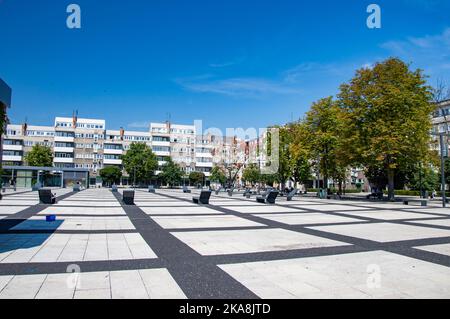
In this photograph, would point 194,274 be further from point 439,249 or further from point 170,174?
point 170,174

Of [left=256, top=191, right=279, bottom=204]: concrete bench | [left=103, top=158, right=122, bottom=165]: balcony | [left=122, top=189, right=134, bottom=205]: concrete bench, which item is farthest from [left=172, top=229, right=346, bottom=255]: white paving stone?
[left=103, top=158, right=122, bottom=165]: balcony

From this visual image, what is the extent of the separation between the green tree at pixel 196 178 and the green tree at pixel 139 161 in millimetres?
14662

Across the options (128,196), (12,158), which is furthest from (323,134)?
(12,158)

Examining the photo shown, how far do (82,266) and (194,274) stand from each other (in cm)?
231

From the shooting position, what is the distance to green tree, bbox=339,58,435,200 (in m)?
31.5

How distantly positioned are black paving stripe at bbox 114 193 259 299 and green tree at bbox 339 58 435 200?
91.8ft

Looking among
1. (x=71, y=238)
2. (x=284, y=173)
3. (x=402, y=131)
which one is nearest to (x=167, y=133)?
(x=284, y=173)

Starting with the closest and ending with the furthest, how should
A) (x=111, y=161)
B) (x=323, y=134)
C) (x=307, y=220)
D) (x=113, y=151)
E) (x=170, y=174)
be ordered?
(x=307, y=220) → (x=323, y=134) → (x=170, y=174) → (x=111, y=161) → (x=113, y=151)

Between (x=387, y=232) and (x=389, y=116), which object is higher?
(x=389, y=116)

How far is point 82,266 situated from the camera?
654 centimetres

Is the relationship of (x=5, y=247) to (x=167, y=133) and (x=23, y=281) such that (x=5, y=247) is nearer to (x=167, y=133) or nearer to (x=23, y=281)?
(x=23, y=281)

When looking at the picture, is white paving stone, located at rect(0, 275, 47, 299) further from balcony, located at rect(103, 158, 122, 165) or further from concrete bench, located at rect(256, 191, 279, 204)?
balcony, located at rect(103, 158, 122, 165)

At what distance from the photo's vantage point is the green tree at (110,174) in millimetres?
85894

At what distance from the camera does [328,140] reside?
135ft
